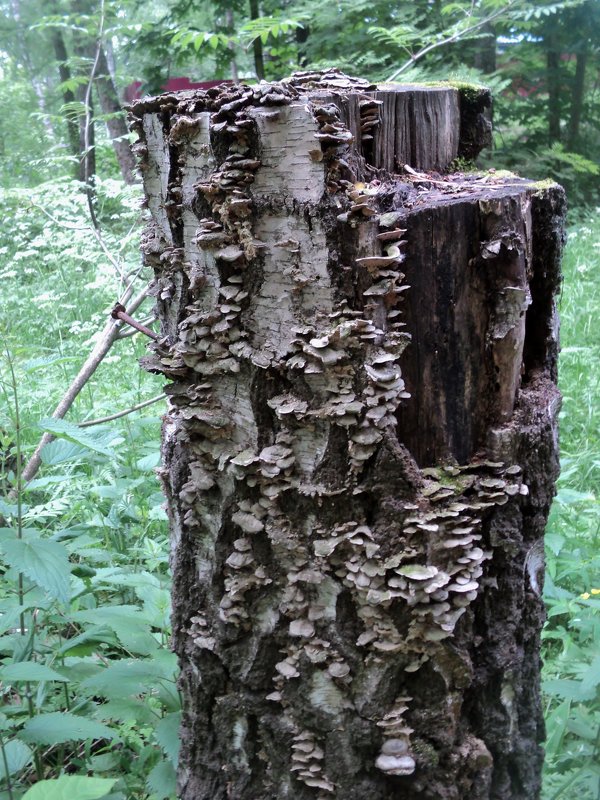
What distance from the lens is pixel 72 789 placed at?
3.94 feet

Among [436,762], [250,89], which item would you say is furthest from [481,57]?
[436,762]

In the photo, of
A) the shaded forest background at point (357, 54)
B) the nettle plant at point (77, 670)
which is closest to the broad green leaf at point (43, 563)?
the nettle plant at point (77, 670)

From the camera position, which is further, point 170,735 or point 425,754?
point 170,735

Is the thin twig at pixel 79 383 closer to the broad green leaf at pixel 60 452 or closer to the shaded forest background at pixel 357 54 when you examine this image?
the broad green leaf at pixel 60 452

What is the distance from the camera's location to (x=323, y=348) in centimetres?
134

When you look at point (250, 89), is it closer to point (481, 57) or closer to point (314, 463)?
point (314, 463)

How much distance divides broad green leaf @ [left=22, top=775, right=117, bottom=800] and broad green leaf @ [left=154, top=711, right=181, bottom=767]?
0.51 metres

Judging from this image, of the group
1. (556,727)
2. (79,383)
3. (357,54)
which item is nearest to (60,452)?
(79,383)

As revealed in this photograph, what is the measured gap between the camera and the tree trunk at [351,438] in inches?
52.9

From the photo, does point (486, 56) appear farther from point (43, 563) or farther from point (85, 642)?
point (43, 563)

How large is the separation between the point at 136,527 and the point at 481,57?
822 cm

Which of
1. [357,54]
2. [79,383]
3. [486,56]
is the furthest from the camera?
[486,56]

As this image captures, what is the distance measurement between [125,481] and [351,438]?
194 centimetres

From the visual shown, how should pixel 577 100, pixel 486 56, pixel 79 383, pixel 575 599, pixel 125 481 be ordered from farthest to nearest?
1. pixel 577 100
2. pixel 486 56
3. pixel 125 481
4. pixel 79 383
5. pixel 575 599
